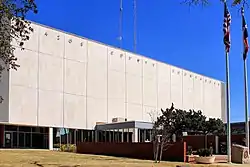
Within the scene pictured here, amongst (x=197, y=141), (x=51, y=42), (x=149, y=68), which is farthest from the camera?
(x=149, y=68)

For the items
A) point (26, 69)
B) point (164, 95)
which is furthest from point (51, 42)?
point (164, 95)

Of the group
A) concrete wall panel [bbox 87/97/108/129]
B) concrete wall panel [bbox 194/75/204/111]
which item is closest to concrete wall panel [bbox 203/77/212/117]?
concrete wall panel [bbox 194/75/204/111]

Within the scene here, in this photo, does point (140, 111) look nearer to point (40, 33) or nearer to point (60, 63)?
point (60, 63)

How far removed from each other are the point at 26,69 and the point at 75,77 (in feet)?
25.8

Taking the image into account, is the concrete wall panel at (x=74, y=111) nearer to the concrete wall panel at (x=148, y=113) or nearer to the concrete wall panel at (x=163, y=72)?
the concrete wall panel at (x=148, y=113)

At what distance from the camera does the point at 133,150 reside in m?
39.0

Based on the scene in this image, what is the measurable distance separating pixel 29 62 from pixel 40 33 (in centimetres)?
389

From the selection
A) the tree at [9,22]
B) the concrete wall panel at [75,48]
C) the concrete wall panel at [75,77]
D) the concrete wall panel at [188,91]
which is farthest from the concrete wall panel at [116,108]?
the tree at [9,22]

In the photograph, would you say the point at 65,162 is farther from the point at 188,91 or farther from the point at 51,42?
the point at 188,91

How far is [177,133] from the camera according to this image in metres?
A: 55.2

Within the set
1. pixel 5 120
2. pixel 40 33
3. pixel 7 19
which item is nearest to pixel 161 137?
pixel 7 19

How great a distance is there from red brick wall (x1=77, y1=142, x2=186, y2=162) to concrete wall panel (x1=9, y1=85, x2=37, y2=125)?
866 cm

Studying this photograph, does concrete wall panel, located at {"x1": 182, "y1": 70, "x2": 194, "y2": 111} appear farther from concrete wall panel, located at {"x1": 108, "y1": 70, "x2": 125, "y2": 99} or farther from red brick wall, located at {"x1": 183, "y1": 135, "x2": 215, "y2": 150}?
red brick wall, located at {"x1": 183, "y1": 135, "x2": 215, "y2": 150}

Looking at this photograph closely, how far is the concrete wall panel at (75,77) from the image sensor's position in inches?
2308
